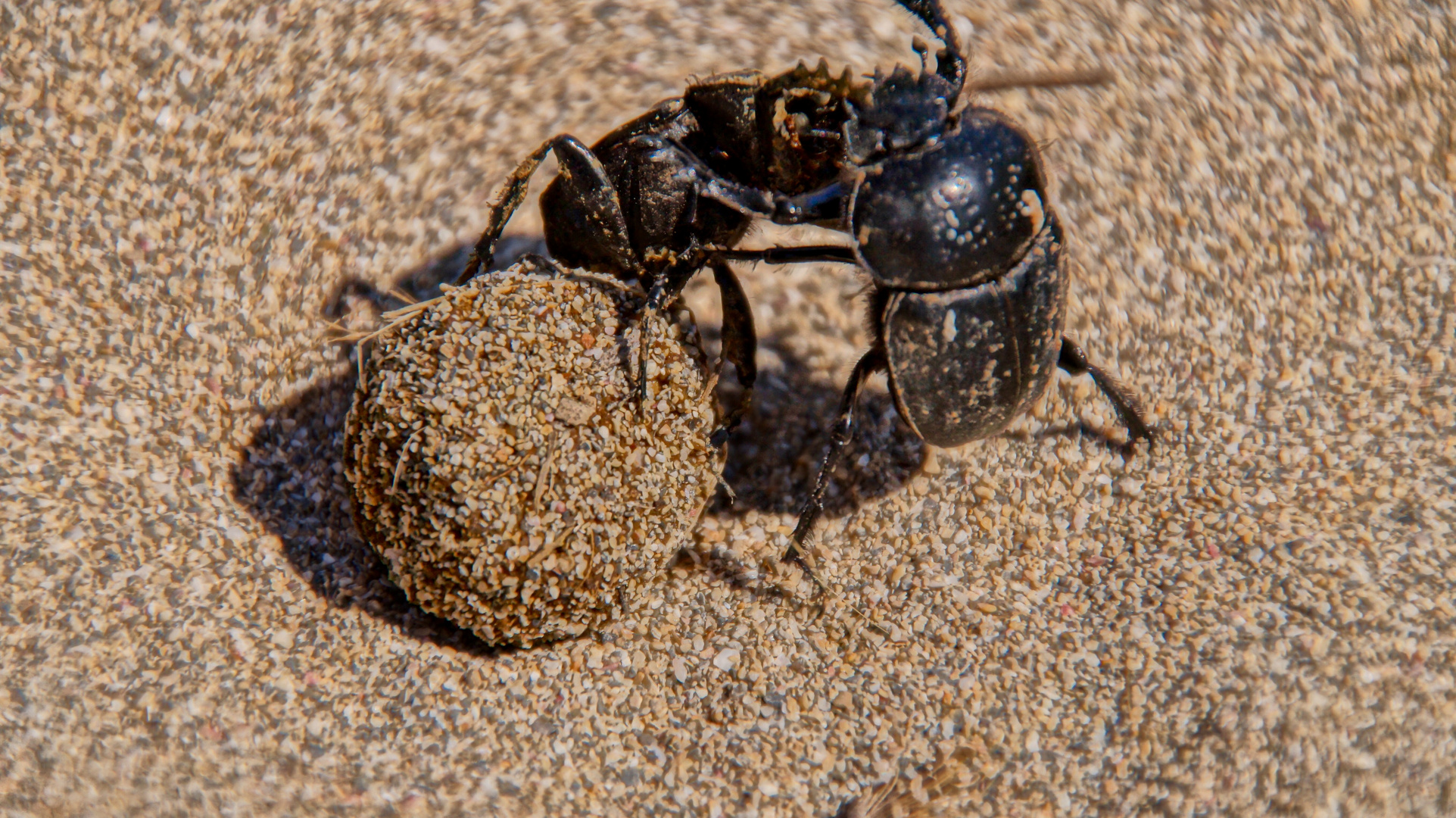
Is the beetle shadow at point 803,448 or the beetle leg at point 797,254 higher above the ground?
the beetle leg at point 797,254

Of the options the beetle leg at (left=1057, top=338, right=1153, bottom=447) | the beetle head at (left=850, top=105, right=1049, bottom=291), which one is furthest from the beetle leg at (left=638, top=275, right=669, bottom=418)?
the beetle leg at (left=1057, top=338, right=1153, bottom=447)

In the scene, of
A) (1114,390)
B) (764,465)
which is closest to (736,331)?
(764,465)

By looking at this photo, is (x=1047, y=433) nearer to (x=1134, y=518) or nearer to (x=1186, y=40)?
(x=1134, y=518)

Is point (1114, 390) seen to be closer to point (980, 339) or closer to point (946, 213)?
point (980, 339)

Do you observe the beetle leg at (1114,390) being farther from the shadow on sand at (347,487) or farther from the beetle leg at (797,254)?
the beetle leg at (797,254)

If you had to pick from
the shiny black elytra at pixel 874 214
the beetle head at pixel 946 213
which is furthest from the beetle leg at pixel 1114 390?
the beetle head at pixel 946 213

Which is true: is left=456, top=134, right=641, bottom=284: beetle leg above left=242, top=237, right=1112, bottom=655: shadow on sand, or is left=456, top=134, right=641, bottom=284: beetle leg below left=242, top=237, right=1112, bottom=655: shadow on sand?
above

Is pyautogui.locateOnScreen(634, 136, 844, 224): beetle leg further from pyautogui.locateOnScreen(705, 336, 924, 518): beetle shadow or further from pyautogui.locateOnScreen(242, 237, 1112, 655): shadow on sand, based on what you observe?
pyautogui.locateOnScreen(242, 237, 1112, 655): shadow on sand
